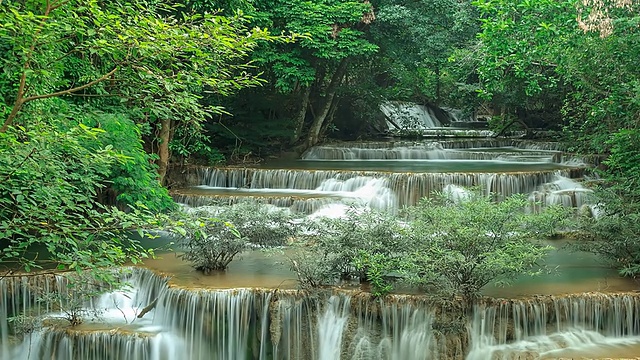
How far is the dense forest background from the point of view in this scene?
460 centimetres

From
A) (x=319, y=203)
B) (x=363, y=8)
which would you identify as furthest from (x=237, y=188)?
(x=363, y=8)

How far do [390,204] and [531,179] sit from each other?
135 inches

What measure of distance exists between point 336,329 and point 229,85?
174 inches

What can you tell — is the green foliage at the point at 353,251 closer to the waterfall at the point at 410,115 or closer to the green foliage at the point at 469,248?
the green foliage at the point at 469,248

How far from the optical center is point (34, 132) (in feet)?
14.9

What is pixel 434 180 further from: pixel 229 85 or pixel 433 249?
pixel 229 85

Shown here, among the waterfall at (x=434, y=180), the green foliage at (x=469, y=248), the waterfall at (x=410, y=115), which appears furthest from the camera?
the waterfall at (x=410, y=115)

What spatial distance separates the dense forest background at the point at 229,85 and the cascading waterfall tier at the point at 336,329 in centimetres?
130

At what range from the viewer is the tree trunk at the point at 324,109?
886 inches

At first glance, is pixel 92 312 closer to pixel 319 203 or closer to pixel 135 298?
pixel 135 298

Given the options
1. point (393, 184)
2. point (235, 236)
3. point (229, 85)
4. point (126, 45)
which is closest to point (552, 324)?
point (235, 236)

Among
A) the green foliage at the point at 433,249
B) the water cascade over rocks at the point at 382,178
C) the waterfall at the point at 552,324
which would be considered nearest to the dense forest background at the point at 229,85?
the water cascade over rocks at the point at 382,178

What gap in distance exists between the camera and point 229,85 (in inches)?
217

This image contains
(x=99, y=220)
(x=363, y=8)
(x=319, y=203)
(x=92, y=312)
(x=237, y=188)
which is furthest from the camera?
(x=363, y=8)
